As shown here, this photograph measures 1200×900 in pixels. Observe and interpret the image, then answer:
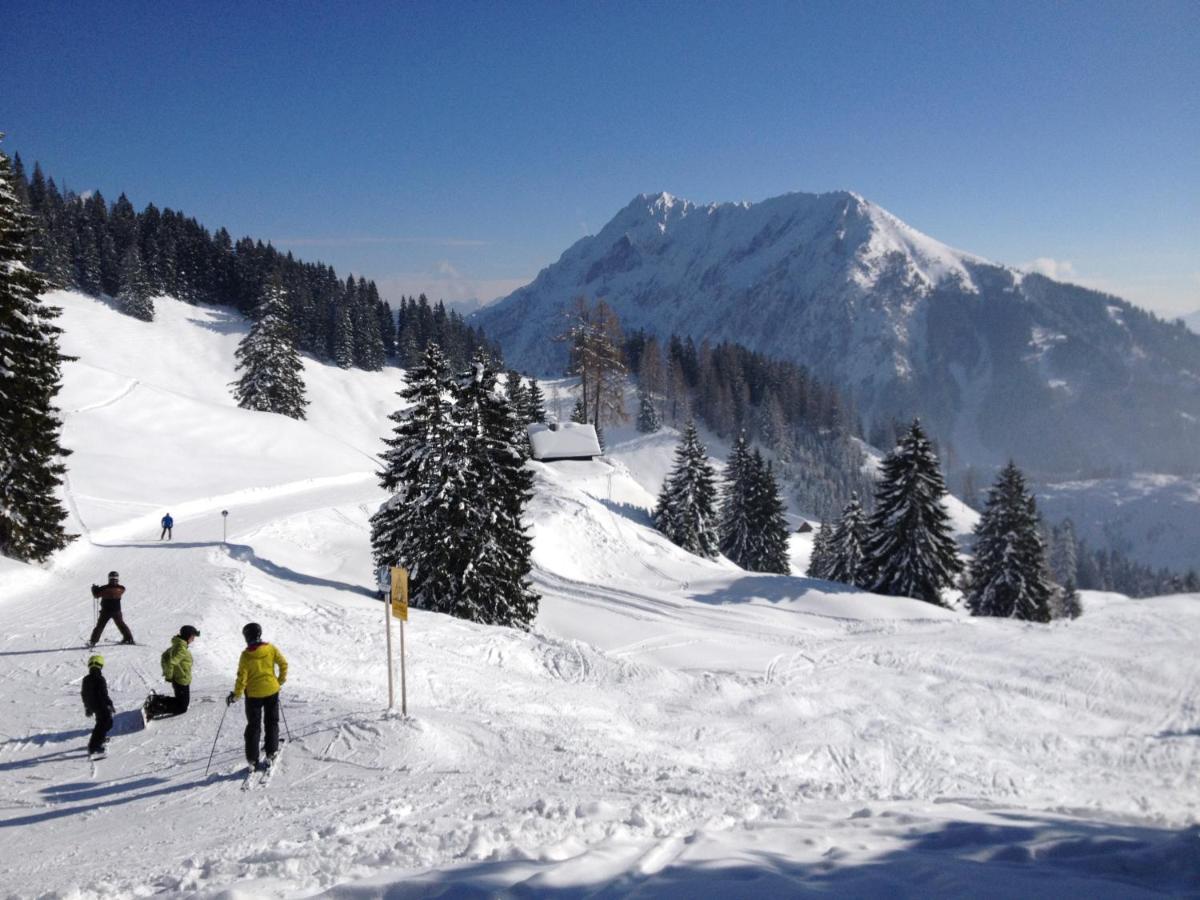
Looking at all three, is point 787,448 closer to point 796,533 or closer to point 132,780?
point 796,533

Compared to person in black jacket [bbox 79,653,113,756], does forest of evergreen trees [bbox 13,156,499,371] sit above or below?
above

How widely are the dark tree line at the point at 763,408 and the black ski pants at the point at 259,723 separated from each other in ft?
286

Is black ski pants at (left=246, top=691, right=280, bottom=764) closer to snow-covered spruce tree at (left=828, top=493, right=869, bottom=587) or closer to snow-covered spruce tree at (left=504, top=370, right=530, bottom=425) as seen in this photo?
snow-covered spruce tree at (left=828, top=493, right=869, bottom=587)

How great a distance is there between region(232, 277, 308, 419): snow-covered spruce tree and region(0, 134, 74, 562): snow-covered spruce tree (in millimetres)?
39575

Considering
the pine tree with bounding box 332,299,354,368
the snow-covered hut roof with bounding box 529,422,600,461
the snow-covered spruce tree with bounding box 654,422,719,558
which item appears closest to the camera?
the snow-covered spruce tree with bounding box 654,422,719,558

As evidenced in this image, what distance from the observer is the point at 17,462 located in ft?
62.6

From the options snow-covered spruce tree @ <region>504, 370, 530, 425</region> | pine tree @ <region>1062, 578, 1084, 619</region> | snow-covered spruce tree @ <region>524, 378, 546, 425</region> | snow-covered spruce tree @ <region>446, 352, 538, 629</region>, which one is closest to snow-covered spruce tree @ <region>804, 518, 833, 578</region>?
pine tree @ <region>1062, 578, 1084, 619</region>

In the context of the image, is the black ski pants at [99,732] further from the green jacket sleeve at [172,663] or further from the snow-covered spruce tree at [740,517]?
the snow-covered spruce tree at [740,517]

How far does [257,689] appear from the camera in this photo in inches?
333

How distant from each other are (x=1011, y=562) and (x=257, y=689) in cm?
3900

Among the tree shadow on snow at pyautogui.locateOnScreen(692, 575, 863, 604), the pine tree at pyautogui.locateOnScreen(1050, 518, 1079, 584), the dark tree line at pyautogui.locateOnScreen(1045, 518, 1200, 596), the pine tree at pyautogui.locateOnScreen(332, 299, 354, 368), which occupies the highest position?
the pine tree at pyautogui.locateOnScreen(332, 299, 354, 368)

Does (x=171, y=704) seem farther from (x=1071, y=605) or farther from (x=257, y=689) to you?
(x=1071, y=605)

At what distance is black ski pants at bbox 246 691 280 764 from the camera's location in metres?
8.41

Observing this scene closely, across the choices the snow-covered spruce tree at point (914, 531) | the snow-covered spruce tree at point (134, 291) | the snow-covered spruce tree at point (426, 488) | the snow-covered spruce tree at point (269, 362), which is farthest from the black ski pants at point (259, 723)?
the snow-covered spruce tree at point (134, 291)
